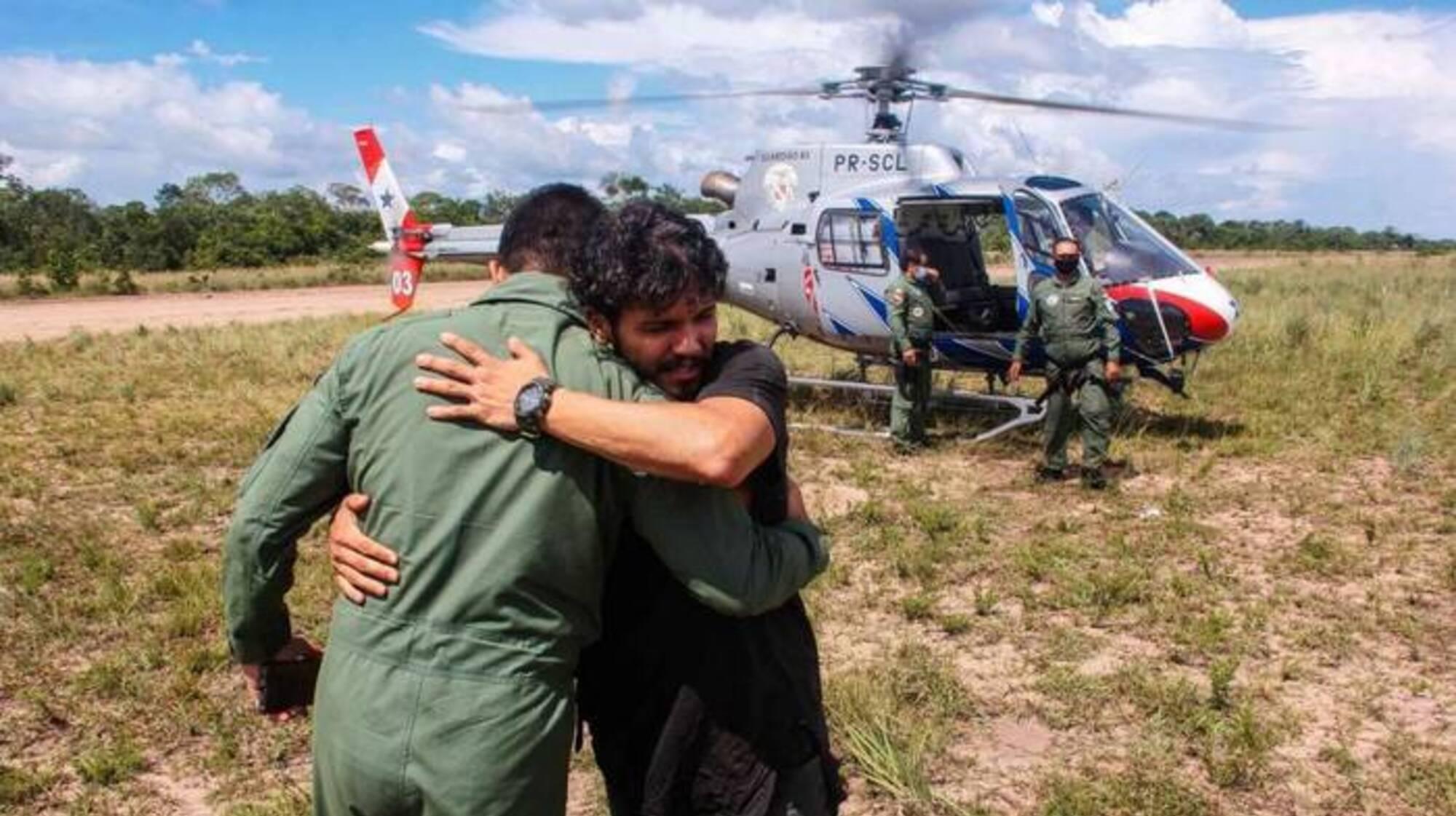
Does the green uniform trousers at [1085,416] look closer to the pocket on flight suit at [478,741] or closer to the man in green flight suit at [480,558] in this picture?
the man in green flight suit at [480,558]

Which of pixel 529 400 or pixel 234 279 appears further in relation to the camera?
pixel 234 279

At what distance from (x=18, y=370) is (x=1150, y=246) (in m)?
12.3

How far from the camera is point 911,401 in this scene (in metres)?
9.33

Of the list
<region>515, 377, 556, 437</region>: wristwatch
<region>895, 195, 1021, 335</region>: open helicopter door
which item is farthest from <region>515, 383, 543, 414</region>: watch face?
<region>895, 195, 1021, 335</region>: open helicopter door

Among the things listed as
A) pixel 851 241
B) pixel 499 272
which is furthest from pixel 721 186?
pixel 499 272

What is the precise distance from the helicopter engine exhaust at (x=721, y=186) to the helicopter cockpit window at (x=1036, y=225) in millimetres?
3643

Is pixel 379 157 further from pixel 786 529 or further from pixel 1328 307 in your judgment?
pixel 1328 307

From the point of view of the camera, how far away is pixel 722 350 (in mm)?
2037

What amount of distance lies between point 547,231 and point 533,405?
53cm

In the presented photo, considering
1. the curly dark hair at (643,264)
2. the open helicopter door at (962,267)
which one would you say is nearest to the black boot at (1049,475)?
the open helicopter door at (962,267)

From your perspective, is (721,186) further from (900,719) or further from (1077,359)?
(900,719)

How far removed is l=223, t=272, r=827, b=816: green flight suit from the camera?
182 cm

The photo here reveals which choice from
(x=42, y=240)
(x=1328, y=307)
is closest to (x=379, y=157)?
(x=1328, y=307)

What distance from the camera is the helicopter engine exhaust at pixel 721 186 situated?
12.1 m
